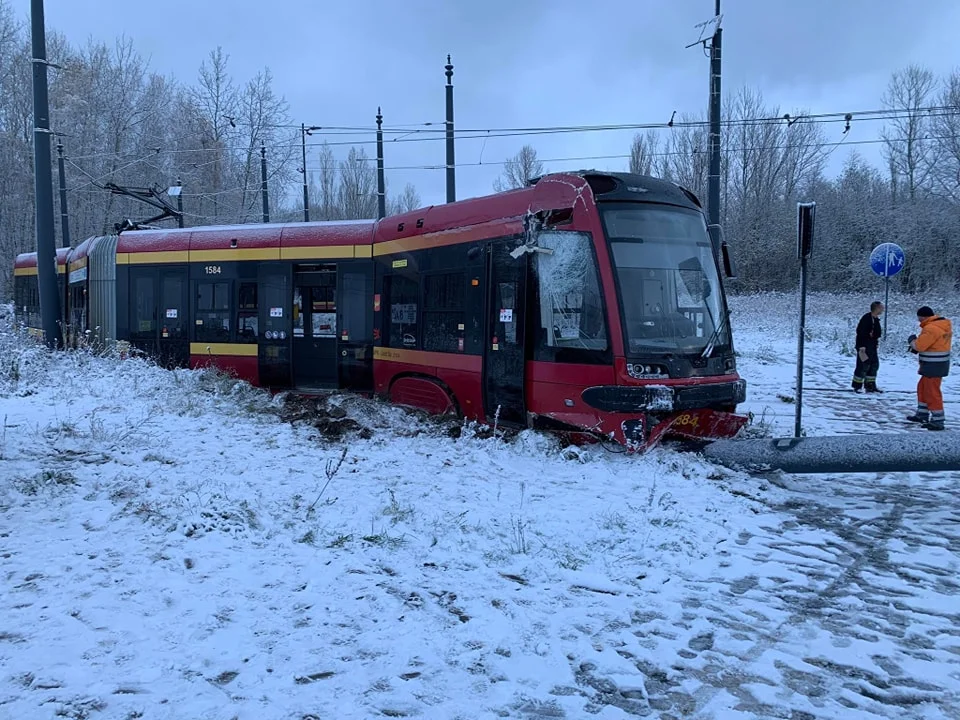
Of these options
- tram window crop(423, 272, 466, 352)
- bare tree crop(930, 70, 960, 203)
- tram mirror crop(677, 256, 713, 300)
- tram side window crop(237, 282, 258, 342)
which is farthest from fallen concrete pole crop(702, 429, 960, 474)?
bare tree crop(930, 70, 960, 203)

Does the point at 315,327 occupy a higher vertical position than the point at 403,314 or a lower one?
lower

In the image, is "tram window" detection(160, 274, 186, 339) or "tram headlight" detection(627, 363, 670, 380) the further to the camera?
"tram window" detection(160, 274, 186, 339)

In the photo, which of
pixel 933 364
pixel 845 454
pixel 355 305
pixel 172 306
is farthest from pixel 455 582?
pixel 172 306

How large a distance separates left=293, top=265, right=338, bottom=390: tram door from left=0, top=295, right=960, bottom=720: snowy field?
150 inches

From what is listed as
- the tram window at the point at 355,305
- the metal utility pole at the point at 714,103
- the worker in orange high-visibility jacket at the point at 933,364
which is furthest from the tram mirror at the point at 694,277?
the tram window at the point at 355,305

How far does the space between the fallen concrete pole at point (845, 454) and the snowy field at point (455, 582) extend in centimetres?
22

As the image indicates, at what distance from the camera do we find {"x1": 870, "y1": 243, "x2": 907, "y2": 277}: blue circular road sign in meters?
16.2

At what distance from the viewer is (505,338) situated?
27.8 ft

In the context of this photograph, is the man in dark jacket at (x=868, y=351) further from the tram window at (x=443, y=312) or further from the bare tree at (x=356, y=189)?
the bare tree at (x=356, y=189)

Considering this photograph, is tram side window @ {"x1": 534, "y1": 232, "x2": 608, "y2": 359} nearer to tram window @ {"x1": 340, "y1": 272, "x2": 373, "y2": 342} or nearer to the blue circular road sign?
tram window @ {"x1": 340, "y1": 272, "x2": 373, "y2": 342}

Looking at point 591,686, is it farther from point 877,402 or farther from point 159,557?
point 877,402

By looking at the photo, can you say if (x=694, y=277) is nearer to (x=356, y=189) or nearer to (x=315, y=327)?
(x=315, y=327)

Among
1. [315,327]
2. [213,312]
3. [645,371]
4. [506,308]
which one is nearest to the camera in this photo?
[645,371]

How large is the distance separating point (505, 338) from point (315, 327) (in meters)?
4.97
